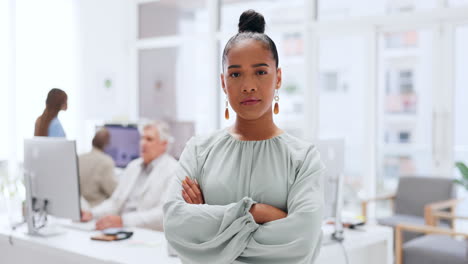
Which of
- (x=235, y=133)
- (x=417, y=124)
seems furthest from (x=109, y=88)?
(x=235, y=133)

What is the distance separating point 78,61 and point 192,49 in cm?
153

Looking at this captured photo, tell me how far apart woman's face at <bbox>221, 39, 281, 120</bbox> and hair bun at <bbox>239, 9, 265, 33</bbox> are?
0.34 ft

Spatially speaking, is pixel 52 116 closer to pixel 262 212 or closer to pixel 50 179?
pixel 50 179

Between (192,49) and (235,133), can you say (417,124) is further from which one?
(235,133)

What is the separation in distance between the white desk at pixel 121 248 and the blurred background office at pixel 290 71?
1.13 meters

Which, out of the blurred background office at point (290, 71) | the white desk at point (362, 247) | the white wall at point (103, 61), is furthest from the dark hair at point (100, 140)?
the white wall at point (103, 61)

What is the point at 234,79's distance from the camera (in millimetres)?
1605

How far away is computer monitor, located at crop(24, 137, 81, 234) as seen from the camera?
2.70m

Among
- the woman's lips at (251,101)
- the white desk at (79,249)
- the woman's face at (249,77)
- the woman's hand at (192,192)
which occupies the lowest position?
the white desk at (79,249)

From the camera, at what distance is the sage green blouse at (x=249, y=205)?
1592 millimetres

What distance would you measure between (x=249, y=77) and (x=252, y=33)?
17 centimetres

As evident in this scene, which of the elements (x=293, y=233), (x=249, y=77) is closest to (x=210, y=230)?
(x=293, y=233)

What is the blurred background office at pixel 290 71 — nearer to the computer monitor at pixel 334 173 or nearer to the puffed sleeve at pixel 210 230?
the computer monitor at pixel 334 173

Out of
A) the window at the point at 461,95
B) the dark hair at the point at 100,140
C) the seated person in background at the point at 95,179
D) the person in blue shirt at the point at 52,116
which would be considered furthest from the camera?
the window at the point at 461,95
